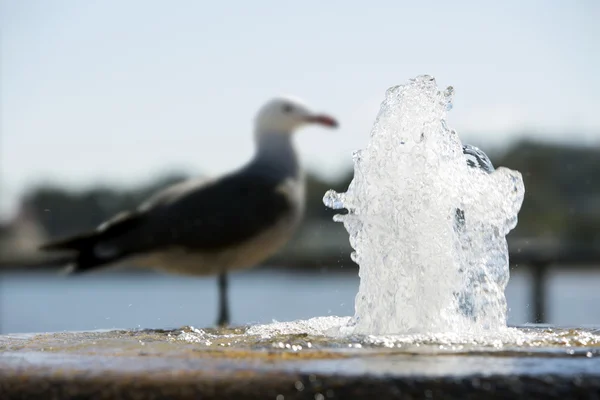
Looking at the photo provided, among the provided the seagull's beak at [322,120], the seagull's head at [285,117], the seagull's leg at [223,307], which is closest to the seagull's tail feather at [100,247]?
the seagull's leg at [223,307]

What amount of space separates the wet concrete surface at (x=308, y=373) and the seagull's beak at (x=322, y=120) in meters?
5.60

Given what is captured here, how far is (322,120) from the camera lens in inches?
310

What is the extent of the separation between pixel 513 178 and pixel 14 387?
7.55 feet

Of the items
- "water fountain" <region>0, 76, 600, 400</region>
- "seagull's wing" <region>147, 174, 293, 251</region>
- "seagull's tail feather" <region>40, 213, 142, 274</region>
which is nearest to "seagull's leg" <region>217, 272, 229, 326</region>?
"seagull's wing" <region>147, 174, 293, 251</region>

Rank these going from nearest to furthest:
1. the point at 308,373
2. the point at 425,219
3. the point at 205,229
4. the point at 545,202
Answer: the point at 308,373 → the point at 425,219 → the point at 205,229 → the point at 545,202

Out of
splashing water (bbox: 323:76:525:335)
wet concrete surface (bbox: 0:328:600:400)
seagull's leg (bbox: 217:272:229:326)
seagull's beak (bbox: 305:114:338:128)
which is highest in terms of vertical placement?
seagull's beak (bbox: 305:114:338:128)

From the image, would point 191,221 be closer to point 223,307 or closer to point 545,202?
point 223,307

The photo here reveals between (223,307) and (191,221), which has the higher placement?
(191,221)

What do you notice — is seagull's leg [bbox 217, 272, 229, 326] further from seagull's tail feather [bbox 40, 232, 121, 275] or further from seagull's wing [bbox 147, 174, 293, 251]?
seagull's tail feather [bbox 40, 232, 121, 275]

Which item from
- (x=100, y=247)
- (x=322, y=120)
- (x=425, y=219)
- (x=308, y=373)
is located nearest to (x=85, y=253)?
(x=100, y=247)

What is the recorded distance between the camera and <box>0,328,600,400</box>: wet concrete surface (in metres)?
1.67

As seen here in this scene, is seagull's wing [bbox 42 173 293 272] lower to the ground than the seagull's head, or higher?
lower

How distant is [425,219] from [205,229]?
3.55 metres

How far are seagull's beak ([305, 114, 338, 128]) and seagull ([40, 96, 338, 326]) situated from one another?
0.63 metres
